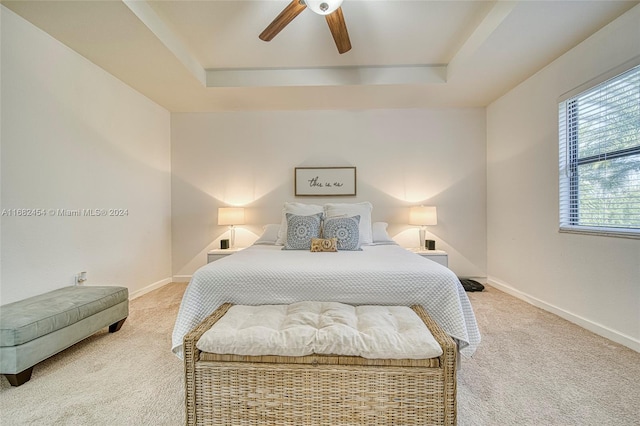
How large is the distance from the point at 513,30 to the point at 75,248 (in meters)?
4.10

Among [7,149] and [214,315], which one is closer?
[214,315]

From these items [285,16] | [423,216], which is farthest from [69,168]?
[423,216]

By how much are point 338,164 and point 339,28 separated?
6.42ft

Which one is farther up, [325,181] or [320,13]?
[320,13]

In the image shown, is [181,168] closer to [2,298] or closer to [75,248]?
[75,248]

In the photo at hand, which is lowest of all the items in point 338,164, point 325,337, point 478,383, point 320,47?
point 478,383

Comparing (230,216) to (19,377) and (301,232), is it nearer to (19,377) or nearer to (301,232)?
(301,232)

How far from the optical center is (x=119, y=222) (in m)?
2.95

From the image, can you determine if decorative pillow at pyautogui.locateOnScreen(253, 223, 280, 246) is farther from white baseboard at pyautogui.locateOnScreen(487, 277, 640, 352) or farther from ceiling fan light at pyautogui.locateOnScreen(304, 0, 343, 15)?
white baseboard at pyautogui.locateOnScreen(487, 277, 640, 352)

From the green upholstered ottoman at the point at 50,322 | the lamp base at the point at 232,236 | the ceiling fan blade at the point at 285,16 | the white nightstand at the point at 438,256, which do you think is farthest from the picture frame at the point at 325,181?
the green upholstered ottoman at the point at 50,322

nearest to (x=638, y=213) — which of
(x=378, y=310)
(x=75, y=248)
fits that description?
(x=378, y=310)

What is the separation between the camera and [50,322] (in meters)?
1.72

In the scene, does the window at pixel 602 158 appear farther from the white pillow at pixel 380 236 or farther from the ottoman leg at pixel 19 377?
the ottoman leg at pixel 19 377

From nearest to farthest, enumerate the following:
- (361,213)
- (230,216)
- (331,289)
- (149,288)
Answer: (331,289)
(361,213)
(149,288)
(230,216)
